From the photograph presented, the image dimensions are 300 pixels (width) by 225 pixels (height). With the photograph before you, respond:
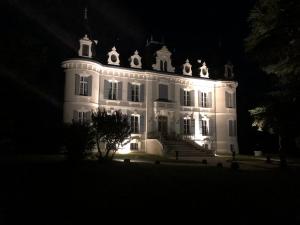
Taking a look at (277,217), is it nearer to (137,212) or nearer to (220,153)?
(137,212)

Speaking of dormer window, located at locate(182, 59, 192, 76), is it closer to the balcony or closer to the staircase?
the balcony

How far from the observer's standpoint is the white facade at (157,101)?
3003 centimetres

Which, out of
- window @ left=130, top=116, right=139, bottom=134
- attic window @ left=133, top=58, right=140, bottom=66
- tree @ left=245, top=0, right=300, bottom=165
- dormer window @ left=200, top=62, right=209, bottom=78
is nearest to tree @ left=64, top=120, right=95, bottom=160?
tree @ left=245, top=0, right=300, bottom=165

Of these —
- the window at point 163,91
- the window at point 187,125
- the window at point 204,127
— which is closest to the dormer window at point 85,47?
the window at point 163,91

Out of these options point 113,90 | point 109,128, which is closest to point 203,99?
point 113,90

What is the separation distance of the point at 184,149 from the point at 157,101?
620 centimetres

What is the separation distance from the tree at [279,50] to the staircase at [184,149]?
45.5ft

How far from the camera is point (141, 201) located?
25.4 ft

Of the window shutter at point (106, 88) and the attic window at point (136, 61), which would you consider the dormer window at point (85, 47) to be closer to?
the window shutter at point (106, 88)

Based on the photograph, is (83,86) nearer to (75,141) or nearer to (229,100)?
(75,141)

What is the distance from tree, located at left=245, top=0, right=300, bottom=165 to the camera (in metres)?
12.6

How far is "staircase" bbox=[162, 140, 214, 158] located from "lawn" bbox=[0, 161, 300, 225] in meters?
17.8

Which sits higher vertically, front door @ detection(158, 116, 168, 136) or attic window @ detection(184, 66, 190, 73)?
attic window @ detection(184, 66, 190, 73)

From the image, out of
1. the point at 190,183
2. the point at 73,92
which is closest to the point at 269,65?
the point at 190,183
